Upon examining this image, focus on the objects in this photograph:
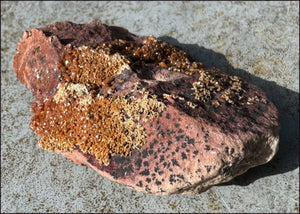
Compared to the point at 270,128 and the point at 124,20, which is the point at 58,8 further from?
the point at 270,128

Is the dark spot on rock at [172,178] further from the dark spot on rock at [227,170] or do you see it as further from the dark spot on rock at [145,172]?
the dark spot on rock at [227,170]

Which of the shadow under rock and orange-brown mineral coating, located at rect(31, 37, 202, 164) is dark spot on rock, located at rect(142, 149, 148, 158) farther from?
the shadow under rock

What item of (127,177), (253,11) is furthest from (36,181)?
(253,11)

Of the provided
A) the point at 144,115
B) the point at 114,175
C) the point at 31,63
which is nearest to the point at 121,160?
the point at 114,175

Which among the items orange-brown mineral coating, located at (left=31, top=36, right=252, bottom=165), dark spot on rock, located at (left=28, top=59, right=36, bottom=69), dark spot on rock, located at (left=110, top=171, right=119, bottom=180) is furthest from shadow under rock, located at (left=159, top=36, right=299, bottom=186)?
dark spot on rock, located at (left=28, top=59, right=36, bottom=69)

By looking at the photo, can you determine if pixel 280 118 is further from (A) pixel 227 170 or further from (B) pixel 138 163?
(B) pixel 138 163
